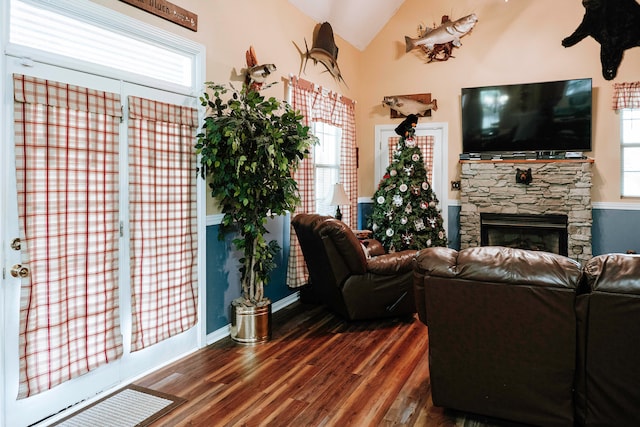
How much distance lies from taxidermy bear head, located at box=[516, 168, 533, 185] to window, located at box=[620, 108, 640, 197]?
3.52 ft

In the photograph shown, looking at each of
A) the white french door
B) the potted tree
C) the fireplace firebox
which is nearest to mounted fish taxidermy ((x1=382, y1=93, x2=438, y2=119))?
the fireplace firebox

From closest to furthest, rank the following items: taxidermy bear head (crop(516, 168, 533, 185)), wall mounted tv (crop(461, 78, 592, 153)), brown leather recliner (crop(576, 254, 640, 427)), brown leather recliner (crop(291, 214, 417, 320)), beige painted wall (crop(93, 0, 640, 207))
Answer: brown leather recliner (crop(576, 254, 640, 427)) → brown leather recliner (crop(291, 214, 417, 320)) → beige painted wall (crop(93, 0, 640, 207)) → wall mounted tv (crop(461, 78, 592, 153)) → taxidermy bear head (crop(516, 168, 533, 185))

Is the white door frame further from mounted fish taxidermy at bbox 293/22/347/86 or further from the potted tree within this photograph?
the potted tree

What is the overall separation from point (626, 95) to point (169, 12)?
17.0ft

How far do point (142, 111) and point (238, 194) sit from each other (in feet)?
2.89

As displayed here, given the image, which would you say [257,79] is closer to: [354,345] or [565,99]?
[354,345]

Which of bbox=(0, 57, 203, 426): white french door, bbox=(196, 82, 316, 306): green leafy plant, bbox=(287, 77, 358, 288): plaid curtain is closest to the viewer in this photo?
bbox=(0, 57, 203, 426): white french door

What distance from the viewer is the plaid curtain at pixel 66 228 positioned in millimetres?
2391

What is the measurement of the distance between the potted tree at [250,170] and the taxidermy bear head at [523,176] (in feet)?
10.8

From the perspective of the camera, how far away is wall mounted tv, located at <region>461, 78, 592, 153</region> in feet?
18.3

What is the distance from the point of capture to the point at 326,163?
5.66 meters

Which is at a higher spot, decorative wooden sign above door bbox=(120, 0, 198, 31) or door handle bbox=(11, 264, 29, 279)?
decorative wooden sign above door bbox=(120, 0, 198, 31)

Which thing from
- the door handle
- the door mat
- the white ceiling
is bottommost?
the door mat

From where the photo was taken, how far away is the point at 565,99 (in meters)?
5.61
